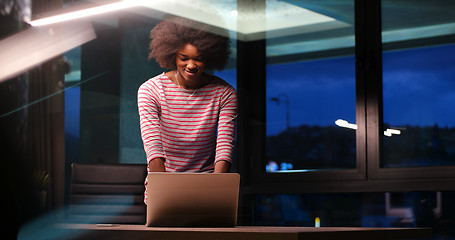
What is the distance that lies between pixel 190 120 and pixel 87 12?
2.36 meters

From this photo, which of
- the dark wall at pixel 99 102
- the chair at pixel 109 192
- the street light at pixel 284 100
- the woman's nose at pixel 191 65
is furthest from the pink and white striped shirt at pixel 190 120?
the dark wall at pixel 99 102

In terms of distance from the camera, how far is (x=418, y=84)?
3.57 metres

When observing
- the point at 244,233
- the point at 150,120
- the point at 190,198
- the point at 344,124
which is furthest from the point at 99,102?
the point at 244,233

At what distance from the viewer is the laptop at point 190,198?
4.97ft

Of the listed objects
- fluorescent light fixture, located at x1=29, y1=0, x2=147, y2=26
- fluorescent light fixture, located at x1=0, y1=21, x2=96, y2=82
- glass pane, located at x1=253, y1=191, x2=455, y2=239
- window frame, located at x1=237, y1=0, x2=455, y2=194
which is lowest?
glass pane, located at x1=253, y1=191, x2=455, y2=239

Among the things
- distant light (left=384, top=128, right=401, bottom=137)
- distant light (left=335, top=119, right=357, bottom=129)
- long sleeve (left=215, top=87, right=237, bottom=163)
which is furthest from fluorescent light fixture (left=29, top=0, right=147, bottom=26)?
long sleeve (left=215, top=87, right=237, bottom=163)

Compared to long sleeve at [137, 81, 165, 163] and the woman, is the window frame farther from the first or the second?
long sleeve at [137, 81, 165, 163]

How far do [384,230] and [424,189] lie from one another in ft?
6.95

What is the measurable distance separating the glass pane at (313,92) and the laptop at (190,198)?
2324 mm

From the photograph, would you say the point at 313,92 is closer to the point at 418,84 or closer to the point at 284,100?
the point at 284,100

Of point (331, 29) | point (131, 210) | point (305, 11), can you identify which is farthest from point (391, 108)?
point (131, 210)

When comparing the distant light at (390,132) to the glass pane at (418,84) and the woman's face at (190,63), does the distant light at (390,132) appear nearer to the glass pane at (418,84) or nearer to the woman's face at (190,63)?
the glass pane at (418,84)

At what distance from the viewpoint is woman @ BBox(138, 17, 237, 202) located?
226 centimetres

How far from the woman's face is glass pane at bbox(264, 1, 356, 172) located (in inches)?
59.6
